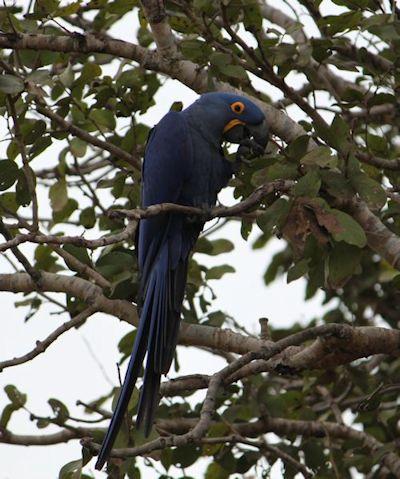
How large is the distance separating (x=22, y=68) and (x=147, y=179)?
0.66 m

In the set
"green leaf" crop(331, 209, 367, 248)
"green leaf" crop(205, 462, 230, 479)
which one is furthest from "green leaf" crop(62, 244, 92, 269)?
"green leaf" crop(331, 209, 367, 248)

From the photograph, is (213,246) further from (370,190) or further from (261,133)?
(370,190)

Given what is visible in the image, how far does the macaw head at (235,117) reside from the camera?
3645 millimetres

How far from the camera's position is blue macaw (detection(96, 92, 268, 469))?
349 centimetres

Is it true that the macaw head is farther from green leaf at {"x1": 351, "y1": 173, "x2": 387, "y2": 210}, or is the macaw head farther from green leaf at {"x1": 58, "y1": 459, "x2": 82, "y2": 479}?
green leaf at {"x1": 58, "y1": 459, "x2": 82, "y2": 479}

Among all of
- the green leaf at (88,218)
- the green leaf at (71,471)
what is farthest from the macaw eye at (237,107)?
the green leaf at (71,471)

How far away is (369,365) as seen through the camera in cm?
422

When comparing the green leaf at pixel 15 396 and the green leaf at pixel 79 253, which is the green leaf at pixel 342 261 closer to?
the green leaf at pixel 79 253

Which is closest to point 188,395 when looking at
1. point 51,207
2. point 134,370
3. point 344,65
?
point 134,370

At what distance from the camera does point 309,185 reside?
9.12ft

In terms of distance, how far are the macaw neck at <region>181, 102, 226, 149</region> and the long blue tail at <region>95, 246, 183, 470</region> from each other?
0.53m

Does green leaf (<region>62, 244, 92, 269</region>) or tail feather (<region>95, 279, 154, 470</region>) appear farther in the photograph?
green leaf (<region>62, 244, 92, 269</region>)

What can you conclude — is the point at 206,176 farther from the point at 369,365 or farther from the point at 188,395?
the point at 369,365

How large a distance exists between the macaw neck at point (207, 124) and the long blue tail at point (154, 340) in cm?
53
